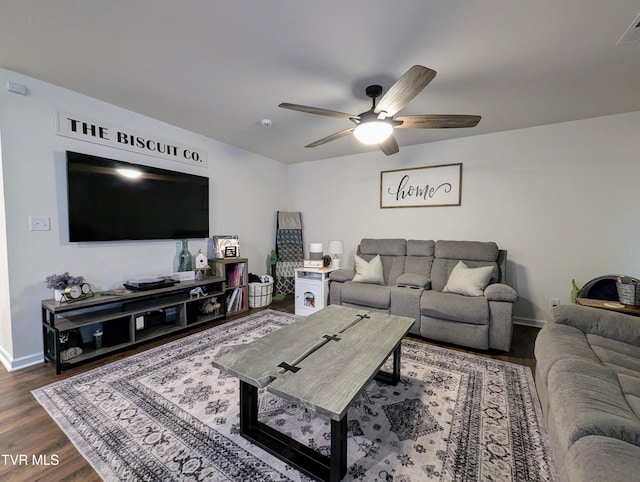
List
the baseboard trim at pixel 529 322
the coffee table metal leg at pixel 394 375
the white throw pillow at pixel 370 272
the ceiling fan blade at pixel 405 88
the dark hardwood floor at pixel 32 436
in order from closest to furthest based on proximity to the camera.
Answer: the dark hardwood floor at pixel 32 436 → the ceiling fan blade at pixel 405 88 → the coffee table metal leg at pixel 394 375 → the baseboard trim at pixel 529 322 → the white throw pillow at pixel 370 272

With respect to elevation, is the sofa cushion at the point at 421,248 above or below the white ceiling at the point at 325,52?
below

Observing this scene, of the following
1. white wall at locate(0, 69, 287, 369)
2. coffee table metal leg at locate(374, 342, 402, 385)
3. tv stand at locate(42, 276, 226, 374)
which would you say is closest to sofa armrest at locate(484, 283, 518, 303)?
coffee table metal leg at locate(374, 342, 402, 385)

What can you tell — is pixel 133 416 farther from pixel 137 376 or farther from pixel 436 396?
pixel 436 396

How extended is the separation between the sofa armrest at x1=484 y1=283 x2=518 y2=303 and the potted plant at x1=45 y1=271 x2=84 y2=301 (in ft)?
12.2

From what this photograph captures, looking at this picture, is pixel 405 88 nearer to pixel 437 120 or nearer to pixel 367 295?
pixel 437 120

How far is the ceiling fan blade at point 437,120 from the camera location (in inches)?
80.5

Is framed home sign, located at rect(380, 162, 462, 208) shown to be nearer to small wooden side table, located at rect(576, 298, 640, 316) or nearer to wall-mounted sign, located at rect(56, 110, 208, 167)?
small wooden side table, located at rect(576, 298, 640, 316)

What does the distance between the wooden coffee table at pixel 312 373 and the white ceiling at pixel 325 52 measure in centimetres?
189

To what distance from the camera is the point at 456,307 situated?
2.60 meters

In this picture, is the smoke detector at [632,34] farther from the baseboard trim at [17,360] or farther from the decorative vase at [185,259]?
the baseboard trim at [17,360]

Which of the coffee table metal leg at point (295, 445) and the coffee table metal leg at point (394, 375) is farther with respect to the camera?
the coffee table metal leg at point (394, 375)

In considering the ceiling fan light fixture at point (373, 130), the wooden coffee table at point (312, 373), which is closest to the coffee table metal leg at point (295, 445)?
the wooden coffee table at point (312, 373)

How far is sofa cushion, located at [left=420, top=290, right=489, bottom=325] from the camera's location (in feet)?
8.25

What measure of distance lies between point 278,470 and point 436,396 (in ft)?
3.77
